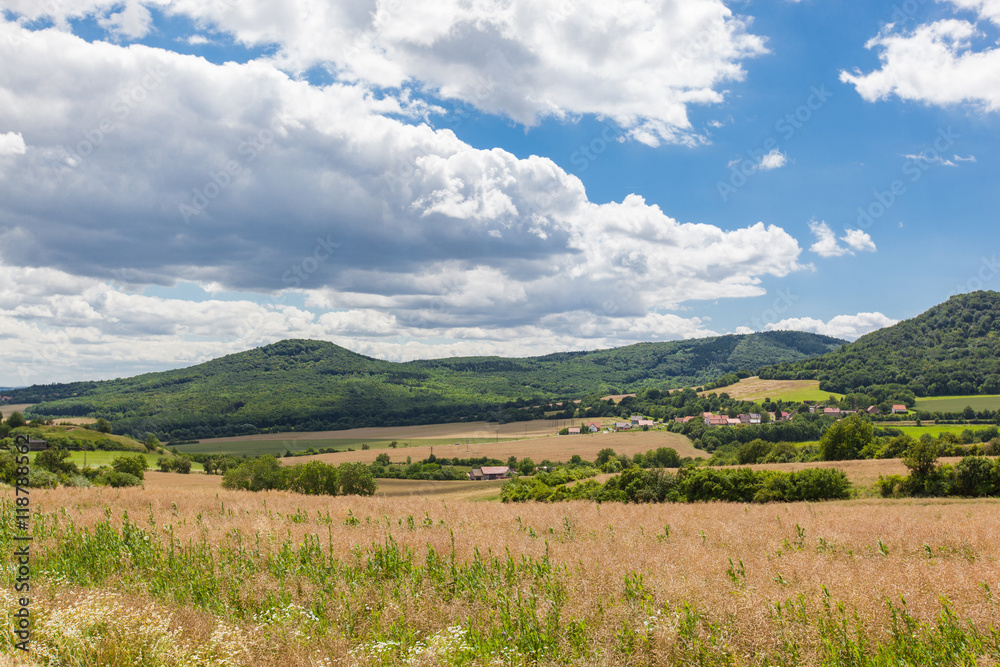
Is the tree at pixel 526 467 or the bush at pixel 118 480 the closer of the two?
the bush at pixel 118 480

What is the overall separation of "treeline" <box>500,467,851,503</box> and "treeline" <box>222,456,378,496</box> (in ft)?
77.2

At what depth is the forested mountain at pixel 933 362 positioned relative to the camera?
14525 centimetres

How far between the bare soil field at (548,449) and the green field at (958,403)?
2351 inches

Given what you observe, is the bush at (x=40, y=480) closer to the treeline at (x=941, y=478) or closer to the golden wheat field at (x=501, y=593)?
the golden wheat field at (x=501, y=593)

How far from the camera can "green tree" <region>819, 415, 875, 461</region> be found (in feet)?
222

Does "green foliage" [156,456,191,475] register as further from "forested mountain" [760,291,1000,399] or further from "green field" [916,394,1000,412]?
"forested mountain" [760,291,1000,399]

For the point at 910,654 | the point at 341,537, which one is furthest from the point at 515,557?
the point at 910,654

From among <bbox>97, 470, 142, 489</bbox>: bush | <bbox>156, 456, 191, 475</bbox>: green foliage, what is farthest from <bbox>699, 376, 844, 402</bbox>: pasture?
<bbox>97, 470, 142, 489</bbox>: bush

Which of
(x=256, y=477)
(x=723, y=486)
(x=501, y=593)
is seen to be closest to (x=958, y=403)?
(x=723, y=486)

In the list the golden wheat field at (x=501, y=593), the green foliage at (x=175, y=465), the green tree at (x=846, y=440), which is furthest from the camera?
the green foliage at (x=175, y=465)

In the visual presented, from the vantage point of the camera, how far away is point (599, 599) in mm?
7672

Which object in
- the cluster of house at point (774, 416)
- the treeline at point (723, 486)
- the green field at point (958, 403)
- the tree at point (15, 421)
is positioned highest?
the tree at point (15, 421)

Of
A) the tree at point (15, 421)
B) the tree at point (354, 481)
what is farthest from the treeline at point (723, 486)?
the tree at point (15, 421)

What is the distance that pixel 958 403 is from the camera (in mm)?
129250
